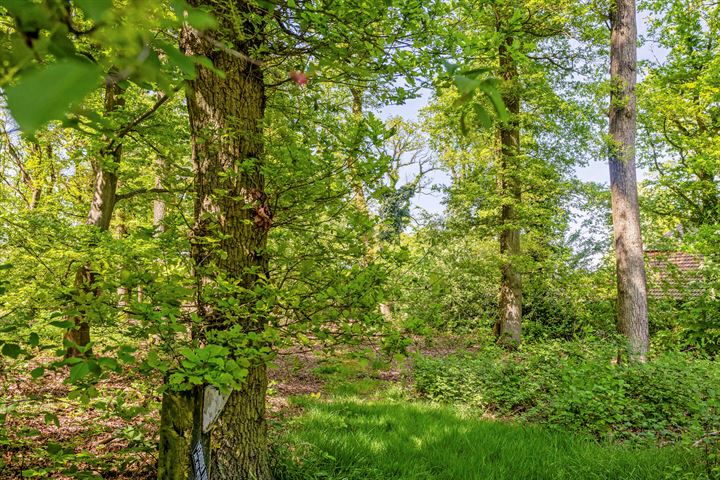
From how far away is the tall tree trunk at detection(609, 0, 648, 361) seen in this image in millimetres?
7840

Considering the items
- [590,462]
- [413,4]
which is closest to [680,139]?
[590,462]

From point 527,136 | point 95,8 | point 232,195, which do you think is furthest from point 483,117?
point 527,136

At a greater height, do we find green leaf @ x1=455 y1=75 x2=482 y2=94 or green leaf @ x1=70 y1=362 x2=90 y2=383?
green leaf @ x1=455 y1=75 x2=482 y2=94

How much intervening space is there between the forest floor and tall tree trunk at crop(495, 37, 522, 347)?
4.12m

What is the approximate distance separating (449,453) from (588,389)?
2.80 meters

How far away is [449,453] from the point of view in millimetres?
4113

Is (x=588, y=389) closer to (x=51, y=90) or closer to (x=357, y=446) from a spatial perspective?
(x=357, y=446)

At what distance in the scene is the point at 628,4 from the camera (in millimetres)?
8023

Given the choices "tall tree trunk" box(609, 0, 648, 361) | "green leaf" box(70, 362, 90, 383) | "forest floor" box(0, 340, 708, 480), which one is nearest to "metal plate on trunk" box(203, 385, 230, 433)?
"forest floor" box(0, 340, 708, 480)

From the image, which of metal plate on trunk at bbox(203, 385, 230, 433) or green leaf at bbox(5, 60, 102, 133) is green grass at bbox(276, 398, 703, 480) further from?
green leaf at bbox(5, 60, 102, 133)

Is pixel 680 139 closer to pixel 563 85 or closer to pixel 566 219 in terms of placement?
pixel 566 219

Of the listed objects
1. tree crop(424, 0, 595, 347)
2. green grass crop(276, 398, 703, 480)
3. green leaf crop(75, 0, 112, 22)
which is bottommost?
green grass crop(276, 398, 703, 480)

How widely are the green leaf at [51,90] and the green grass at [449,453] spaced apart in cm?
349

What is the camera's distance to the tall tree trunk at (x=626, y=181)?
25.7 feet
